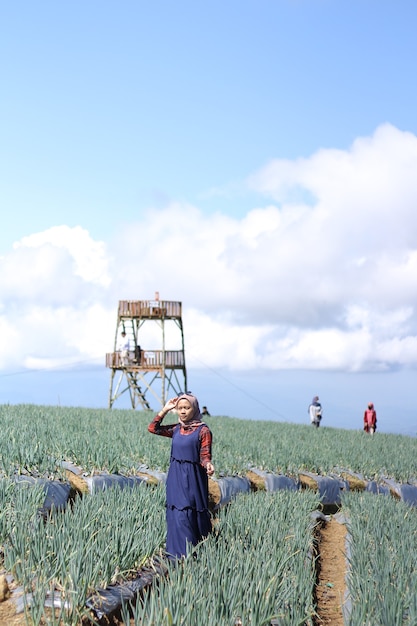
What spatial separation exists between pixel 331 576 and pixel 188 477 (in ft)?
6.05

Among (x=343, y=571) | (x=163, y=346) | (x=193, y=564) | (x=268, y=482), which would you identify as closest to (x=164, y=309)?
(x=163, y=346)

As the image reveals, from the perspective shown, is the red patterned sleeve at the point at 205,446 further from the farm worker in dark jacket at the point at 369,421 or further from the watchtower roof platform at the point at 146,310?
the watchtower roof platform at the point at 146,310

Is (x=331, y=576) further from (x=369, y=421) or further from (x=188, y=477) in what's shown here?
(x=369, y=421)

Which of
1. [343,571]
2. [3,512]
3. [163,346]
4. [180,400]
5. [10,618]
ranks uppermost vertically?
[163,346]

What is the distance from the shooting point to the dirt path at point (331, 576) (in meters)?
5.28

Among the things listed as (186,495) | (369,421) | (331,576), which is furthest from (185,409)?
(369,421)

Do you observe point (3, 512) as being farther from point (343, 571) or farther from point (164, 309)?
point (164, 309)

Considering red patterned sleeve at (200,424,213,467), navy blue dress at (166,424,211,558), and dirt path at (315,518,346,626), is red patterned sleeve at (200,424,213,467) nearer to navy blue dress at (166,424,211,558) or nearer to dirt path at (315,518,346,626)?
navy blue dress at (166,424,211,558)

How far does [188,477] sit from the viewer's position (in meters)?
5.66

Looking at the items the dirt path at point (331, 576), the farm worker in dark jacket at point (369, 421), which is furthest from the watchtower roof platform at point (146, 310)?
the dirt path at point (331, 576)

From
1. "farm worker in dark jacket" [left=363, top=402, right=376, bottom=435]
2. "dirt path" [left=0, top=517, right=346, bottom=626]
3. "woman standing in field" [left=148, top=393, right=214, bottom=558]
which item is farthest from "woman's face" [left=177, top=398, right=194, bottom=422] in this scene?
"farm worker in dark jacket" [left=363, top=402, right=376, bottom=435]

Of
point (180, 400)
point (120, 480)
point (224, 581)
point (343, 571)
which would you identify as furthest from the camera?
point (120, 480)

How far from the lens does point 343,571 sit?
662 centimetres

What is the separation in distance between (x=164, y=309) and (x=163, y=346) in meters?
1.35
